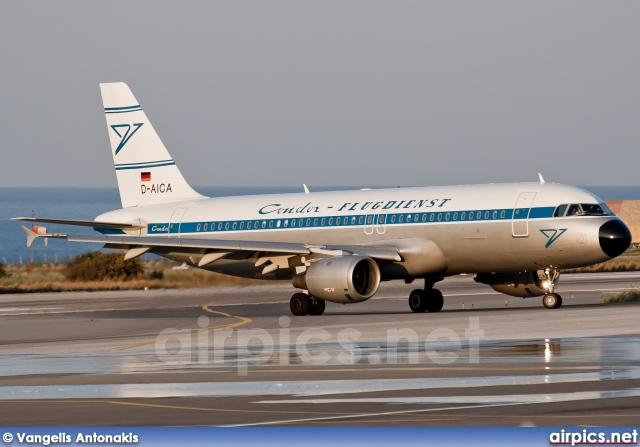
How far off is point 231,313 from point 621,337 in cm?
1572

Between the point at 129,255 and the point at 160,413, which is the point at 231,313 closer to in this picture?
the point at 129,255

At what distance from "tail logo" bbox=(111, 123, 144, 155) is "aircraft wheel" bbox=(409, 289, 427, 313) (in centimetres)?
→ 1342

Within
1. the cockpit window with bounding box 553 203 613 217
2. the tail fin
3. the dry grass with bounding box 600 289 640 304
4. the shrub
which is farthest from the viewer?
the shrub

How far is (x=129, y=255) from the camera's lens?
3928 cm

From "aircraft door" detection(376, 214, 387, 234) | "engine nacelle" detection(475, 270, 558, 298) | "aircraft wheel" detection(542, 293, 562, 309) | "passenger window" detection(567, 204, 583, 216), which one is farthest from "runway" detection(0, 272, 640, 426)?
"passenger window" detection(567, 204, 583, 216)

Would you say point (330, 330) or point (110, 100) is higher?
point (110, 100)

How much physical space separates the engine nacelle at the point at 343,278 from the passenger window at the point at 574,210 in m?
5.69

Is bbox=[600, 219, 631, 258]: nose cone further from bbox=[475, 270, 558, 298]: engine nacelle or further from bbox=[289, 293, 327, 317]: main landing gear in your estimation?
bbox=[289, 293, 327, 317]: main landing gear

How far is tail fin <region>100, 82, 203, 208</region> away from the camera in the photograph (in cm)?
4559

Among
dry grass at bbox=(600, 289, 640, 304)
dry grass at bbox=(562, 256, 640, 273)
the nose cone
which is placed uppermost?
dry grass at bbox=(562, 256, 640, 273)

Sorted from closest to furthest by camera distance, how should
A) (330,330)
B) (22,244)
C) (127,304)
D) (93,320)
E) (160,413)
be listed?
1. (160,413)
2. (330,330)
3. (93,320)
4. (127,304)
5. (22,244)

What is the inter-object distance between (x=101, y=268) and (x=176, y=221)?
14466 millimetres

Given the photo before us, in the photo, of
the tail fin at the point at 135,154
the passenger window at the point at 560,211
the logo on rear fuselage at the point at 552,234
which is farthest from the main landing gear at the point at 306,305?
the tail fin at the point at 135,154

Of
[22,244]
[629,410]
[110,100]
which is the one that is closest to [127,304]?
[110,100]
